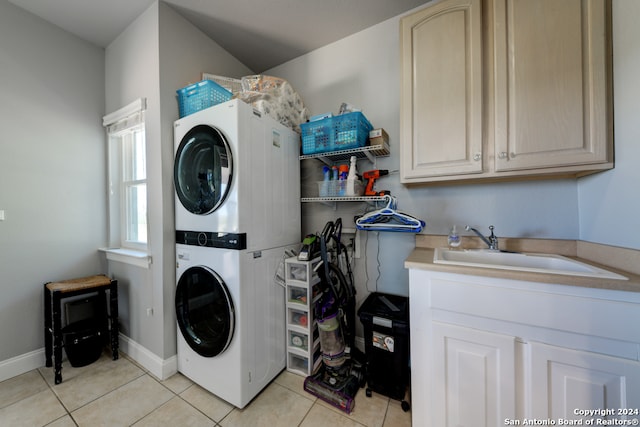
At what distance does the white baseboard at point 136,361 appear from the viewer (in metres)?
1.61

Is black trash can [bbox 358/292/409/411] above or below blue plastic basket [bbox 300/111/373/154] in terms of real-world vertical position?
below

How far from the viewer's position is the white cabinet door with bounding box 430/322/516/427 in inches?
37.5

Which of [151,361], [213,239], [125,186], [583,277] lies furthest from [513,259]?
[125,186]

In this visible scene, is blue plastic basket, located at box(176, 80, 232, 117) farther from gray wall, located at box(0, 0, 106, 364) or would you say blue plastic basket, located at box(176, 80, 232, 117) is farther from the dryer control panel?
gray wall, located at box(0, 0, 106, 364)

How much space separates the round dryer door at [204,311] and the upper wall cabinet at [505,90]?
1.40 m

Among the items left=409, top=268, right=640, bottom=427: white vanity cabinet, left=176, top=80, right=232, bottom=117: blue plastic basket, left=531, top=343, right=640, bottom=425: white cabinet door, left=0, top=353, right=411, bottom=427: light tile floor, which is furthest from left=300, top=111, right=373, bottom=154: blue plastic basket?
left=0, top=353, right=411, bottom=427: light tile floor

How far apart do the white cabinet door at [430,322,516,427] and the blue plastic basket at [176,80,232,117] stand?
2001mm

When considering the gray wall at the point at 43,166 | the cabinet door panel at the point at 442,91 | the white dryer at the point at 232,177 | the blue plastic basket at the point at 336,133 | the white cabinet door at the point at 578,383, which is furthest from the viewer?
the gray wall at the point at 43,166

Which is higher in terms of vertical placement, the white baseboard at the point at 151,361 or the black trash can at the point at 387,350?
the black trash can at the point at 387,350

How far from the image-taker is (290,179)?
5.95 ft

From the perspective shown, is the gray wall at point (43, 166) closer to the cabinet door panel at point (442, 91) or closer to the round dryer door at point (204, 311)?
the round dryer door at point (204, 311)

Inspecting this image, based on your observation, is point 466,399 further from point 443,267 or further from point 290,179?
point 290,179

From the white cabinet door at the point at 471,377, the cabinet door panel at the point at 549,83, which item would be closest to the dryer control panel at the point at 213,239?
the white cabinet door at the point at 471,377

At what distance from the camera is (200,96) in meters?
1.56
